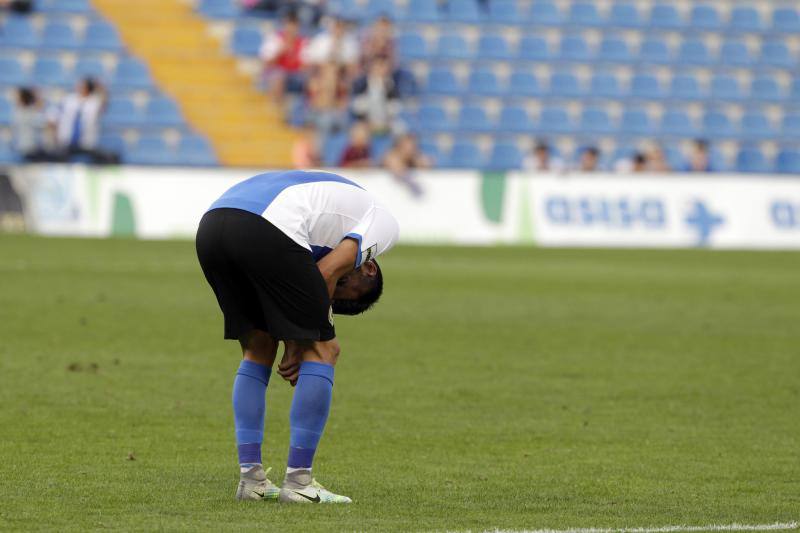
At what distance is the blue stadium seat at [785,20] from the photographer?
113ft

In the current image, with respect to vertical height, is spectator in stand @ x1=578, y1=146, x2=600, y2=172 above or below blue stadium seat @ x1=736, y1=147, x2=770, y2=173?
below

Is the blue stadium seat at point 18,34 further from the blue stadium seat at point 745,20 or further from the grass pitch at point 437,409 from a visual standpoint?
the blue stadium seat at point 745,20

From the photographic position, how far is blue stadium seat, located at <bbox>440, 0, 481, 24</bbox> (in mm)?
33250

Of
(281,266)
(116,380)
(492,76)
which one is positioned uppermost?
(492,76)

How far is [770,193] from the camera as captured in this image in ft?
88.0

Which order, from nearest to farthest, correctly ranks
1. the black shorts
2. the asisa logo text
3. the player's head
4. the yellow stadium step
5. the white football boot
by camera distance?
the black shorts → the white football boot → the player's head → the asisa logo text → the yellow stadium step

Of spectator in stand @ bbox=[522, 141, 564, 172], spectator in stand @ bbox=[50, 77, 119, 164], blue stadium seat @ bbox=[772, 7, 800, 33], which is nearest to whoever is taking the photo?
spectator in stand @ bbox=[522, 141, 564, 172]

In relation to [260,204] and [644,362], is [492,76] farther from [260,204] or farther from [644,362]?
[260,204]

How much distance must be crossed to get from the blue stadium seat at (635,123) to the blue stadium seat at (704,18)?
290 centimetres

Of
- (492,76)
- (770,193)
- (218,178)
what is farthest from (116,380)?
(492,76)

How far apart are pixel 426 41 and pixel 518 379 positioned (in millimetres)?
22260

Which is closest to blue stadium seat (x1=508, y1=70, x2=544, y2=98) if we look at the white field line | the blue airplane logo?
the blue airplane logo

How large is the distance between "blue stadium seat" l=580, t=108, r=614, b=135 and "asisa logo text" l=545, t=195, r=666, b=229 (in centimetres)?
525

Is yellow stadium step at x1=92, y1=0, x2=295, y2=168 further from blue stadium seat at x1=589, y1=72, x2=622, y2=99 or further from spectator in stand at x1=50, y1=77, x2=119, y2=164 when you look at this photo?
blue stadium seat at x1=589, y1=72, x2=622, y2=99
